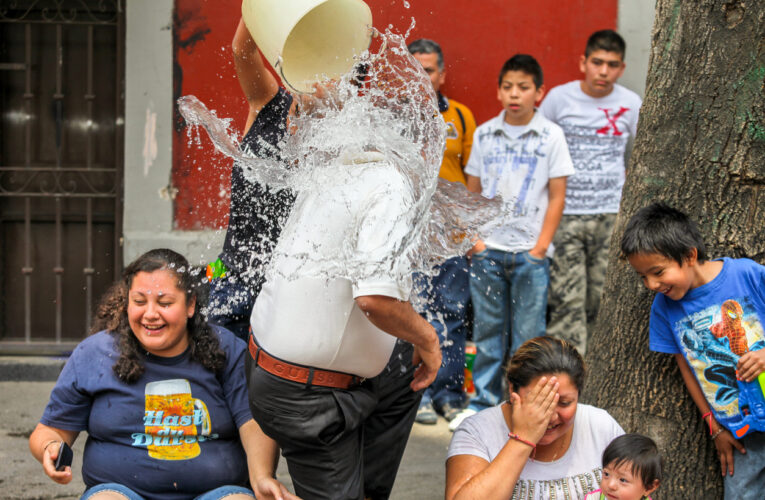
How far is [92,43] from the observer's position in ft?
19.1

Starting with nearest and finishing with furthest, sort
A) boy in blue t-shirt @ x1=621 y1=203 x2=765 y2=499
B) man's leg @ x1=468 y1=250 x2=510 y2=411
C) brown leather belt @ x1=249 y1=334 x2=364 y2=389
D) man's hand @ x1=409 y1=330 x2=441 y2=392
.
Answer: brown leather belt @ x1=249 y1=334 x2=364 y2=389 → man's hand @ x1=409 y1=330 x2=441 y2=392 → boy in blue t-shirt @ x1=621 y1=203 x2=765 y2=499 → man's leg @ x1=468 y1=250 x2=510 y2=411

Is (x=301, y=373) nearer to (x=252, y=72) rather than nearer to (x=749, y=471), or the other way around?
(x=252, y=72)

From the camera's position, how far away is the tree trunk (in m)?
3.05

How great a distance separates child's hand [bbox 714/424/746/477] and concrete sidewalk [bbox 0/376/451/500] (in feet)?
4.33

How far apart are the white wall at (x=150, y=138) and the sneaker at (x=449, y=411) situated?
1.81 meters

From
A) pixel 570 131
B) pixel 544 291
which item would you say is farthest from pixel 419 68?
pixel 570 131

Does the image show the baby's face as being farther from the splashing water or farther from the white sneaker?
the white sneaker

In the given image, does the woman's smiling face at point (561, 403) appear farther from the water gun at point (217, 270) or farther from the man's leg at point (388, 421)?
the water gun at point (217, 270)

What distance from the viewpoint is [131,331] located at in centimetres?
282

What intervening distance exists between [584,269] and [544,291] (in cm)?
55

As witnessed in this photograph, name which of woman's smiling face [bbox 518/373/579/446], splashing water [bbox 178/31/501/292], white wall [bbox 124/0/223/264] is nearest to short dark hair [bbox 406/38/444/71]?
white wall [bbox 124/0/223/264]

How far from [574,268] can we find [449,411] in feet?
3.87

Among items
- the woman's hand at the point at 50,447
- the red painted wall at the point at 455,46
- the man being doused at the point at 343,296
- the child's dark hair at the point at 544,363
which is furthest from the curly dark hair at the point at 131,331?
the red painted wall at the point at 455,46

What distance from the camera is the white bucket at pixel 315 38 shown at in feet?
8.35
